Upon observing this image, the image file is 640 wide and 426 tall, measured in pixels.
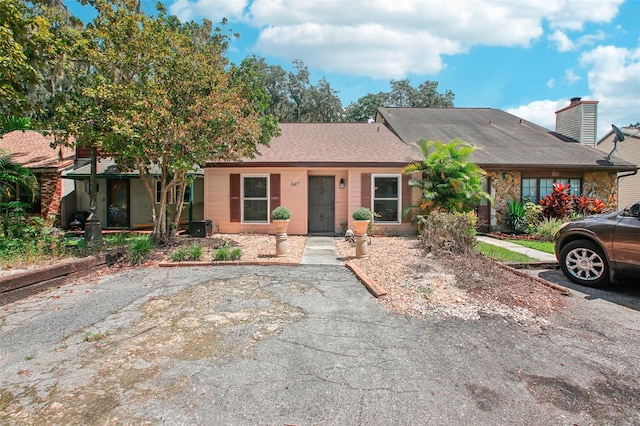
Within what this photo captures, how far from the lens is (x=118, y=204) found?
1380 cm

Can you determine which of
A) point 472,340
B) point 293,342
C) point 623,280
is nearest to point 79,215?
point 293,342

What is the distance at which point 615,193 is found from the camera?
12430 millimetres

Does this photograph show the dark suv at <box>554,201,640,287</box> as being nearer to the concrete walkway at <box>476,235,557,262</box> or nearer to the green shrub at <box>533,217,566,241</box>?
the concrete walkway at <box>476,235,557,262</box>

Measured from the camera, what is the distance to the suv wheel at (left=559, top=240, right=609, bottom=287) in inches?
219

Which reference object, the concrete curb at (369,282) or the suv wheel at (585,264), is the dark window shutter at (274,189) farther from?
the suv wheel at (585,264)

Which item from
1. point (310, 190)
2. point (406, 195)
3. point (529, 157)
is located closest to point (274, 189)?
point (310, 190)

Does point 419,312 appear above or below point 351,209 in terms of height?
below

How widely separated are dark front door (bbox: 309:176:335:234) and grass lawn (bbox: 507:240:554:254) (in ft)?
18.7

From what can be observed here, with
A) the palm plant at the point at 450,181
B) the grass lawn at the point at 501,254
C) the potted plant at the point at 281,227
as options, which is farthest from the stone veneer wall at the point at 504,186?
the potted plant at the point at 281,227

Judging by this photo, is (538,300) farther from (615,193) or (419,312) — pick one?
(615,193)

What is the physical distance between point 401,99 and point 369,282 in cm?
3675

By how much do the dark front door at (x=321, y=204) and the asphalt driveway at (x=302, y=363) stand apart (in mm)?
6800

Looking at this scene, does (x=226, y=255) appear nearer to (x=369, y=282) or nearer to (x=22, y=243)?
(x=369, y=282)

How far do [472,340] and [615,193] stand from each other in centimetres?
1272
